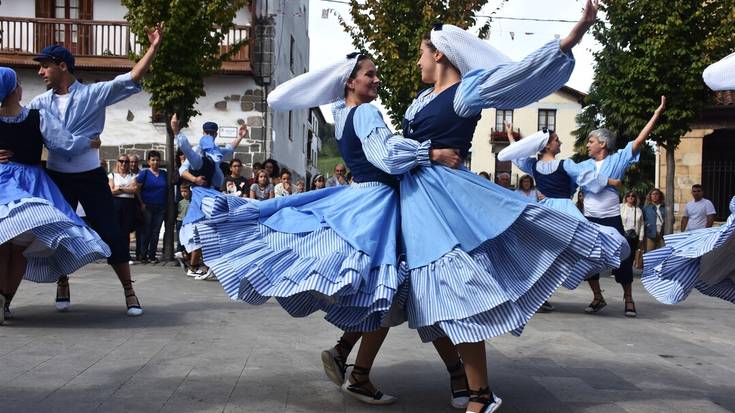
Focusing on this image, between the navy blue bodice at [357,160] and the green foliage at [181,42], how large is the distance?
11.8 metres

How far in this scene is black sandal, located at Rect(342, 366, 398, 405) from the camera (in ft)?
14.9

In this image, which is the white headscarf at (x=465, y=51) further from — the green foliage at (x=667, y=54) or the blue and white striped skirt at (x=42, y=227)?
the green foliage at (x=667, y=54)

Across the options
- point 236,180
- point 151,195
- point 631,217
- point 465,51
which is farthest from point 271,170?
point 465,51

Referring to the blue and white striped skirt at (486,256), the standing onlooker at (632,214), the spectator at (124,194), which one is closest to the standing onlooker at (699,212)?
the standing onlooker at (632,214)

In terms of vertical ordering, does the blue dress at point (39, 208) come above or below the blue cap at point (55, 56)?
below

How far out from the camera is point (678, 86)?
1830 cm

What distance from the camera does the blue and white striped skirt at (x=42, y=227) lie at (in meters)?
6.51

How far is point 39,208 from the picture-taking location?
6598mm

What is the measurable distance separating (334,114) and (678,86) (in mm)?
14969

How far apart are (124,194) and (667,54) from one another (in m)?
10.9

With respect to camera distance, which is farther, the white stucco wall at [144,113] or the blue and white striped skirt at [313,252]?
the white stucco wall at [144,113]

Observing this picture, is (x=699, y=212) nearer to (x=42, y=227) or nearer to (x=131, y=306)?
(x=131, y=306)

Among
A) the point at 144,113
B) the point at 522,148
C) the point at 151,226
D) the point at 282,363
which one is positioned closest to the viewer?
the point at 282,363

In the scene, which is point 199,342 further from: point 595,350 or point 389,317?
point 595,350
